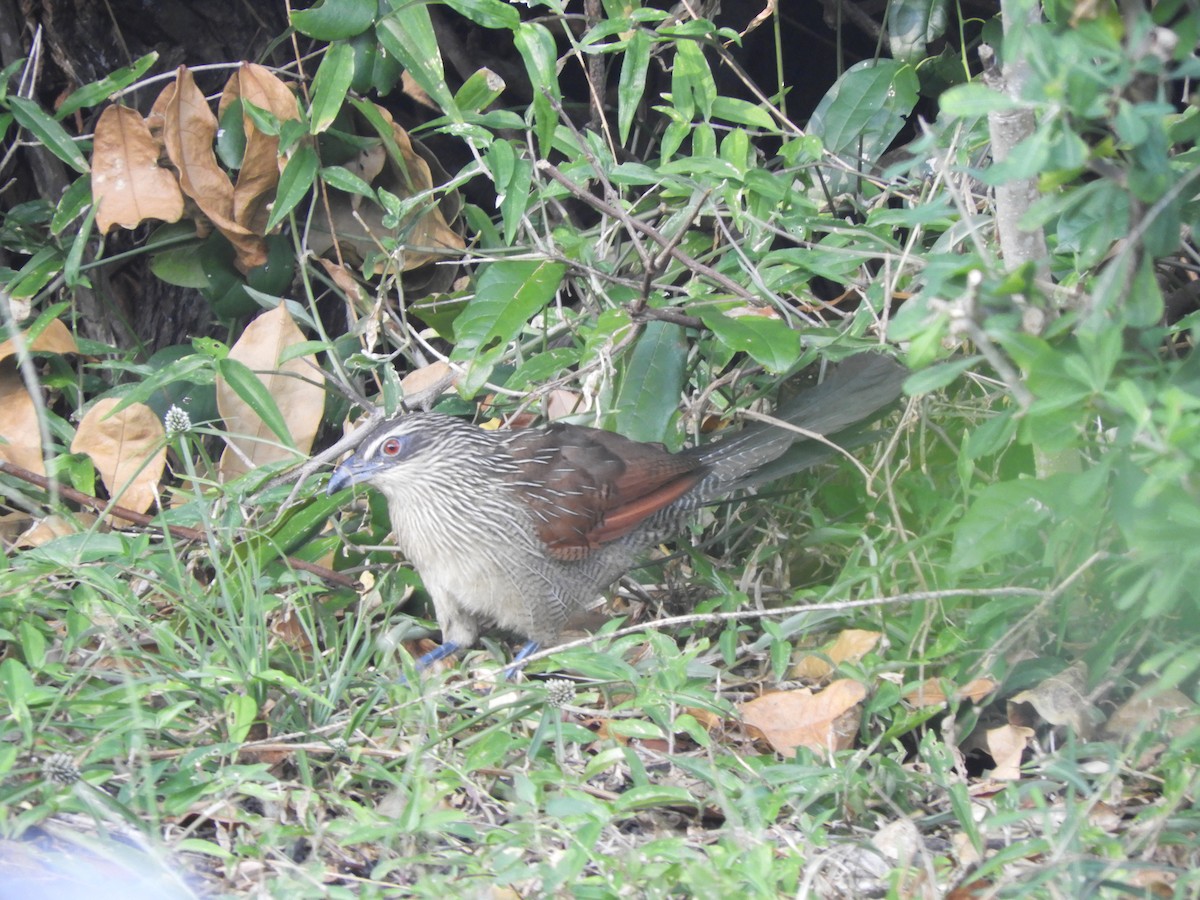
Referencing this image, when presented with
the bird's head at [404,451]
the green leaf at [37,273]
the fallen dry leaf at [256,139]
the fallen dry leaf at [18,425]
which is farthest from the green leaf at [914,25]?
the fallen dry leaf at [18,425]

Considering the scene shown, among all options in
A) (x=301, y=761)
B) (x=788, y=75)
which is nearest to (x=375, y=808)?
(x=301, y=761)

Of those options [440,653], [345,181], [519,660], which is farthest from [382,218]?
[519,660]

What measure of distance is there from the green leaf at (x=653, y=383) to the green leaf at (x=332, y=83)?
1.35 m

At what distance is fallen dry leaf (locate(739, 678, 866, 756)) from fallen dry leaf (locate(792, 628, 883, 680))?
19 cm

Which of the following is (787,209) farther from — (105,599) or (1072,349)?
(105,599)

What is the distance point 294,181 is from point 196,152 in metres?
0.46

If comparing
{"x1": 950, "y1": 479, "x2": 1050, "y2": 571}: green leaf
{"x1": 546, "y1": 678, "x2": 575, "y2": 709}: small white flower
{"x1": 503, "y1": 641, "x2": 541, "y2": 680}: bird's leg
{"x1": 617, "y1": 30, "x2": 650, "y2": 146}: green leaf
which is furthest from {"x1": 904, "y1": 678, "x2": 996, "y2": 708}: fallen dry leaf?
{"x1": 617, "y1": 30, "x2": 650, "y2": 146}: green leaf

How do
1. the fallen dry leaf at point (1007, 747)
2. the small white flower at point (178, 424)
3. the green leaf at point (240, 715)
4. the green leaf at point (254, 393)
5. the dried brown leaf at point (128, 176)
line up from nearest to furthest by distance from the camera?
the green leaf at point (240, 715)
the fallen dry leaf at point (1007, 747)
the small white flower at point (178, 424)
the green leaf at point (254, 393)
the dried brown leaf at point (128, 176)

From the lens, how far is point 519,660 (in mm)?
3494

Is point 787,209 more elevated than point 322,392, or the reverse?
point 787,209

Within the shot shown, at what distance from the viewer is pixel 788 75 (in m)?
5.48

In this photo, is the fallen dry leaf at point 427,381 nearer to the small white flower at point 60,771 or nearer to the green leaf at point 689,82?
the green leaf at point 689,82

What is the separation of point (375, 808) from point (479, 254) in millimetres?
2383

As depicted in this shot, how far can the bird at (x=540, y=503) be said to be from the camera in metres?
3.94
